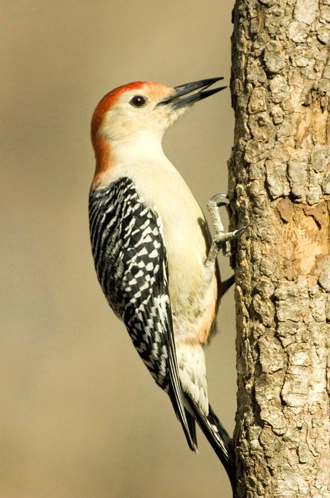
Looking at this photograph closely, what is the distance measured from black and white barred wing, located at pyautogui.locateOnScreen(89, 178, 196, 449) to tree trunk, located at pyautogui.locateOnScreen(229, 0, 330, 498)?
747 mm

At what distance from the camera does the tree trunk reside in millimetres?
3768

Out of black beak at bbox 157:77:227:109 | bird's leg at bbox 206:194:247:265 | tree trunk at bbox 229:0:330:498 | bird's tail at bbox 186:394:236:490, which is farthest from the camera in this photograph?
black beak at bbox 157:77:227:109

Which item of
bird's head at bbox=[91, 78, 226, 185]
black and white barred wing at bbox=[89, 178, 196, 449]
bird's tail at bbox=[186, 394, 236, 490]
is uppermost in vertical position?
bird's head at bbox=[91, 78, 226, 185]

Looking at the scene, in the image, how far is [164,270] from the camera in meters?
4.66

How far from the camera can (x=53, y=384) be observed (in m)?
8.35

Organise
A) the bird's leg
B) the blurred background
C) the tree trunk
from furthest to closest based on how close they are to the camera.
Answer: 1. the blurred background
2. the bird's leg
3. the tree trunk

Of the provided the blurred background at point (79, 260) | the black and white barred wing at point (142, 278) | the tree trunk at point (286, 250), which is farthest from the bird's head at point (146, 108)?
the blurred background at point (79, 260)

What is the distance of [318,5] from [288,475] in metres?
2.16

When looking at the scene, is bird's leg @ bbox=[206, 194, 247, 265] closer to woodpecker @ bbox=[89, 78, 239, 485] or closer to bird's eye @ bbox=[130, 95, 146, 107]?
woodpecker @ bbox=[89, 78, 239, 485]

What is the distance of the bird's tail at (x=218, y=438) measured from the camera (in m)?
4.21

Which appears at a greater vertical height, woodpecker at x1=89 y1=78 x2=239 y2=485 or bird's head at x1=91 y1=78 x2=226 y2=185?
bird's head at x1=91 y1=78 x2=226 y2=185

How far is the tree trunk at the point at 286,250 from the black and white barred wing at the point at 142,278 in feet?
2.45

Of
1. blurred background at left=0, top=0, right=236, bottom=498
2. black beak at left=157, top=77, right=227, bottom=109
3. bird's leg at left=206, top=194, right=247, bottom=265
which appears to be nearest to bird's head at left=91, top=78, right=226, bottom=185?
black beak at left=157, top=77, right=227, bottom=109

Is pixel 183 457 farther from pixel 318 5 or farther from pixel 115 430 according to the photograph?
pixel 318 5
